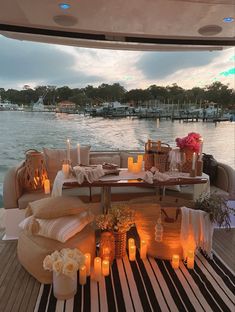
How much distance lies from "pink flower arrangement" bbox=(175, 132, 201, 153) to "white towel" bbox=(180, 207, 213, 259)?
2.08ft

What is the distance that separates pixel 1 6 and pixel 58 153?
1717 mm

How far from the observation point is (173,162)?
8.18 feet

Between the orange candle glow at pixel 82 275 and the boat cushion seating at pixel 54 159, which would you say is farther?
the boat cushion seating at pixel 54 159

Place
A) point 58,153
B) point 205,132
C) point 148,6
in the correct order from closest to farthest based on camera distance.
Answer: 1. point 148,6
2. point 58,153
3. point 205,132

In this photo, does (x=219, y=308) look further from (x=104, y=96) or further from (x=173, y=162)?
(x=104, y=96)

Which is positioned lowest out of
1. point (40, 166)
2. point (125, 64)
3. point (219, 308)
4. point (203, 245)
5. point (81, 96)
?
point (219, 308)

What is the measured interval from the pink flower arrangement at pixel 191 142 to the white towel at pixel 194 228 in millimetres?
633

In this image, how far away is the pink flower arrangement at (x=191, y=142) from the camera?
96.3 inches

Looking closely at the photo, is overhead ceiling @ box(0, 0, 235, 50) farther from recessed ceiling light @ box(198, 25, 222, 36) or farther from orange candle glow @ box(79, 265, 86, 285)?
orange candle glow @ box(79, 265, 86, 285)

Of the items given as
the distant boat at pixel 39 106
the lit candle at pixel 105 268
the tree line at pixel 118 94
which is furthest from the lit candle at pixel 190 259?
the distant boat at pixel 39 106

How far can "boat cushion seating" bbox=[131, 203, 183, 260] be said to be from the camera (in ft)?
7.22

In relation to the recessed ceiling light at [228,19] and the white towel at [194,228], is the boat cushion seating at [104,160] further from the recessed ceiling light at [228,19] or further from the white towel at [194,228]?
the recessed ceiling light at [228,19]

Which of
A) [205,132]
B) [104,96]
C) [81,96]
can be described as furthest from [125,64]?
[205,132]

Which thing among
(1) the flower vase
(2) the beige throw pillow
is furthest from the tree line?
(1) the flower vase
